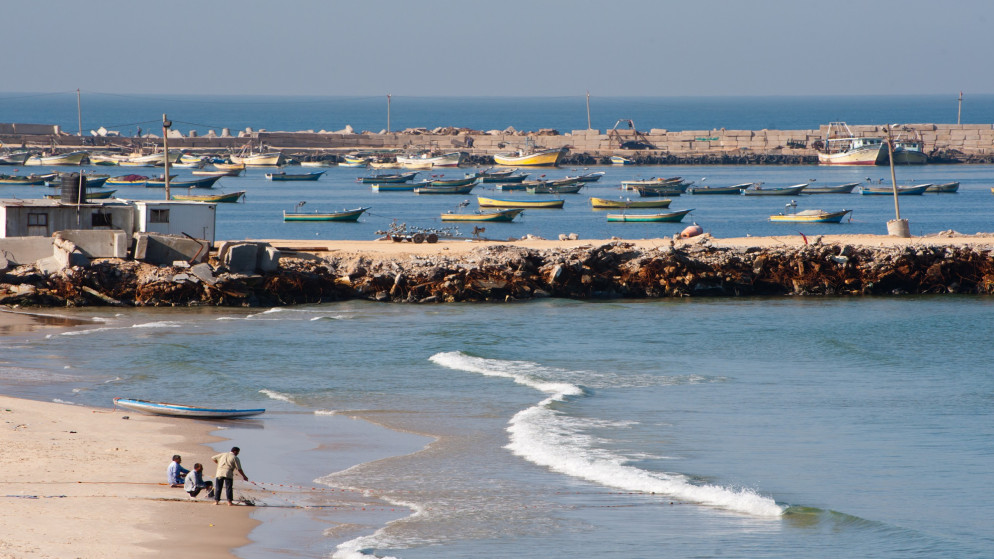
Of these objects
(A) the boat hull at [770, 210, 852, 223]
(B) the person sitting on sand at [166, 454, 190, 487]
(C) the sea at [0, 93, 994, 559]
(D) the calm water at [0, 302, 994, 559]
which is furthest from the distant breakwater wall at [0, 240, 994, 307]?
(A) the boat hull at [770, 210, 852, 223]

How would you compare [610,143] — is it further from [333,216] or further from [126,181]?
[333,216]

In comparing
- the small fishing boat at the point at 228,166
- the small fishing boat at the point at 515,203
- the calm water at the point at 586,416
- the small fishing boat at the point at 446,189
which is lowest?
the calm water at the point at 586,416

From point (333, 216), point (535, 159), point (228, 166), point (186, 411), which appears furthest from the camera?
point (535, 159)

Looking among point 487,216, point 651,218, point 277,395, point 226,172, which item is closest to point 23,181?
point 226,172

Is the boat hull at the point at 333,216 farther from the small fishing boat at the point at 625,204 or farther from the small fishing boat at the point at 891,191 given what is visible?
the small fishing boat at the point at 891,191

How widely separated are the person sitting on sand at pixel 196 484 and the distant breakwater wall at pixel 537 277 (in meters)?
19.8

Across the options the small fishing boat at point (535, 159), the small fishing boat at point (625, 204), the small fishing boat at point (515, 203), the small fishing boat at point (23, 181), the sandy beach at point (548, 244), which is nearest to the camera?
the sandy beach at point (548, 244)

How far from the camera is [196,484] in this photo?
14094mm

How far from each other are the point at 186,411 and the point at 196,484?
5.47 meters

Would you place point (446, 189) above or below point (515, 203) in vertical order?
above

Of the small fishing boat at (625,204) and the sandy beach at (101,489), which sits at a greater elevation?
the small fishing boat at (625,204)

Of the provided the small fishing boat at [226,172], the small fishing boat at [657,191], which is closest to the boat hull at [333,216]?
the small fishing boat at [657,191]

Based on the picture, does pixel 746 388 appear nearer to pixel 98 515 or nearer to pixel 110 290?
pixel 98 515

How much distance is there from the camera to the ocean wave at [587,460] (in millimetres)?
15047
